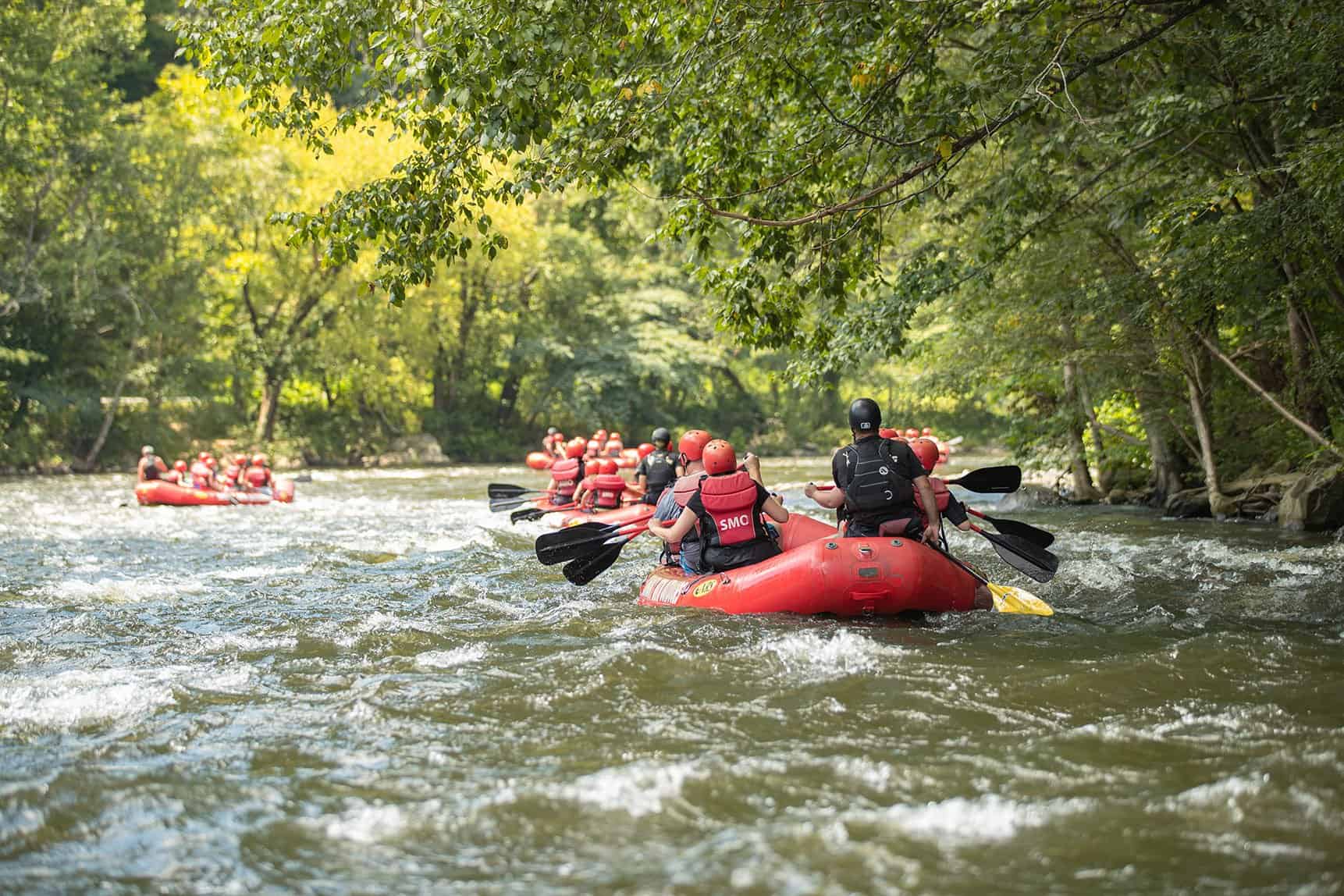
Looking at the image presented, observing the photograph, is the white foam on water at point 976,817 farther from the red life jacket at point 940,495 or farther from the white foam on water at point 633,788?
the red life jacket at point 940,495

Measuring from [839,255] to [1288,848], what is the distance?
5847 mm

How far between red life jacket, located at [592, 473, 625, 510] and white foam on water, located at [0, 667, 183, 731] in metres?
9.04

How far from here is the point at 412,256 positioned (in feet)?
25.5

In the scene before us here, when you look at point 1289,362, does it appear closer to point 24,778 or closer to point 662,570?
point 662,570

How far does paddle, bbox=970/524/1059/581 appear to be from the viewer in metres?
8.23

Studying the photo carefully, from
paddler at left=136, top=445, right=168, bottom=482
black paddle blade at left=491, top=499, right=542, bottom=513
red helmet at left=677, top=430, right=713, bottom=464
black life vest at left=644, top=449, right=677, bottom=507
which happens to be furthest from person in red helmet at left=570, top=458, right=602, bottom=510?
paddler at left=136, top=445, right=168, bottom=482

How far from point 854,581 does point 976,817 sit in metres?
3.24

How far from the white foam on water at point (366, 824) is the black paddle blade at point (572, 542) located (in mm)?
4407

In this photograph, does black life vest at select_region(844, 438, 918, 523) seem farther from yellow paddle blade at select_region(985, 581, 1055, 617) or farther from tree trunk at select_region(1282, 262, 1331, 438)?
tree trunk at select_region(1282, 262, 1331, 438)

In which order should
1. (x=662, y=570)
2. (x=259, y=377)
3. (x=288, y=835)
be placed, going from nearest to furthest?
(x=288, y=835)
(x=662, y=570)
(x=259, y=377)

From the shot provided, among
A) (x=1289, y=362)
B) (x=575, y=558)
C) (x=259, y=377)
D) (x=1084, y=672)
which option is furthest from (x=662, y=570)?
(x=259, y=377)

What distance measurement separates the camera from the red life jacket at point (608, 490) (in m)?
15.0

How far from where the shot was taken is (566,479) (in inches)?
611

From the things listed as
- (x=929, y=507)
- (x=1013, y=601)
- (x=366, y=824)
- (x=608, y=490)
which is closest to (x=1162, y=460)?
(x=608, y=490)
